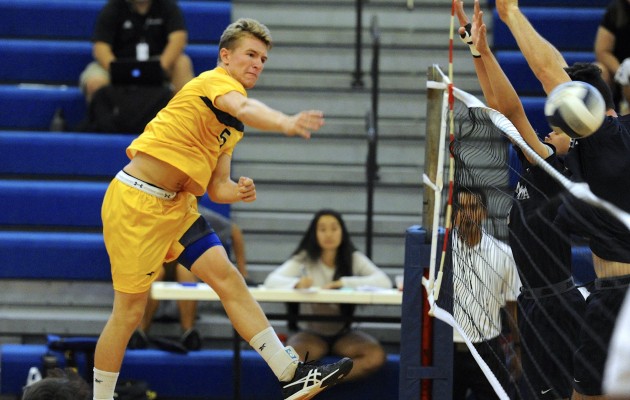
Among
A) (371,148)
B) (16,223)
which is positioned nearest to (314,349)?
(371,148)

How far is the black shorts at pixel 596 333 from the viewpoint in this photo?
4.25m

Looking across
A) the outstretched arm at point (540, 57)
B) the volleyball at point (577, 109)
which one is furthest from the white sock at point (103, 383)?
the volleyball at point (577, 109)

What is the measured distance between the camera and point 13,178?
944 centimetres

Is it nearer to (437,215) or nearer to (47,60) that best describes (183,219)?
(437,215)

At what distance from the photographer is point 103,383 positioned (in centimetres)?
509

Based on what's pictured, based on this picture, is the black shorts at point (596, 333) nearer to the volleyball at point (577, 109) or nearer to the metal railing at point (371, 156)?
the volleyball at point (577, 109)

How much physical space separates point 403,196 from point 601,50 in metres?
2.11

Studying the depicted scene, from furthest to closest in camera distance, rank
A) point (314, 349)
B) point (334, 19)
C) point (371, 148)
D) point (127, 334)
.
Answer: point (334, 19) → point (371, 148) → point (314, 349) → point (127, 334)

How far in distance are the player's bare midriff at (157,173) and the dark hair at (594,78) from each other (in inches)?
73.0

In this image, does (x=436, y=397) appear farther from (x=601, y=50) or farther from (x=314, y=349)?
(x=601, y=50)

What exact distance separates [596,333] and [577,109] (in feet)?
3.49

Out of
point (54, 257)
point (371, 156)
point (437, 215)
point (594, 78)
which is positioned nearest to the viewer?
point (594, 78)

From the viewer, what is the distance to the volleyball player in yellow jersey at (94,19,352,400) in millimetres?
4988

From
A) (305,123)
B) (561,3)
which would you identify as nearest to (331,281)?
(305,123)
